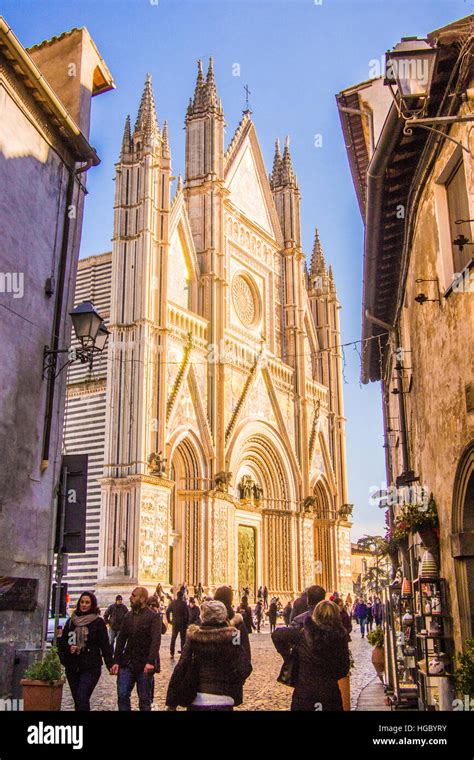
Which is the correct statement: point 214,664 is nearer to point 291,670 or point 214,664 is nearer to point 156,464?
point 291,670

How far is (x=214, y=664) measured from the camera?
5.28 meters

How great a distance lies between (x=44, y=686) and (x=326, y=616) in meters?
3.40

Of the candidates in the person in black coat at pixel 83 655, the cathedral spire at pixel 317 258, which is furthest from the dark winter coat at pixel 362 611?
the person in black coat at pixel 83 655

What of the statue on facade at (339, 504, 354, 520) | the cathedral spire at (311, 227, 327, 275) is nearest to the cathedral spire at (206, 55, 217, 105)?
the cathedral spire at (311, 227, 327, 275)

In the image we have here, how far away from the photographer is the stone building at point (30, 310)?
374 inches

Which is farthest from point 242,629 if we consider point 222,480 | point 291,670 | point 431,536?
Result: point 222,480

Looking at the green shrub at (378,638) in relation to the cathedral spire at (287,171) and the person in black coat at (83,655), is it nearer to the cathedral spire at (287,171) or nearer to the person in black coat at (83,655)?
the person in black coat at (83,655)

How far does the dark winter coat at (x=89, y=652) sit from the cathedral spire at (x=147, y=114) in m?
25.8

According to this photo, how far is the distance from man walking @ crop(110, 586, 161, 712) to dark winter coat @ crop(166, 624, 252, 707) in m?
2.25

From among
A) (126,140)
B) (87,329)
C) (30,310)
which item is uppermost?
(126,140)

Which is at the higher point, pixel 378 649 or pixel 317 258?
pixel 317 258

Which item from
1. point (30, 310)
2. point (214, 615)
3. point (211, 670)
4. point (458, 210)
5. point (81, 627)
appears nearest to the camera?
point (211, 670)

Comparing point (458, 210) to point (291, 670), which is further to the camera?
point (458, 210)

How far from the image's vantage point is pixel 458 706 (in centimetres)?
675
